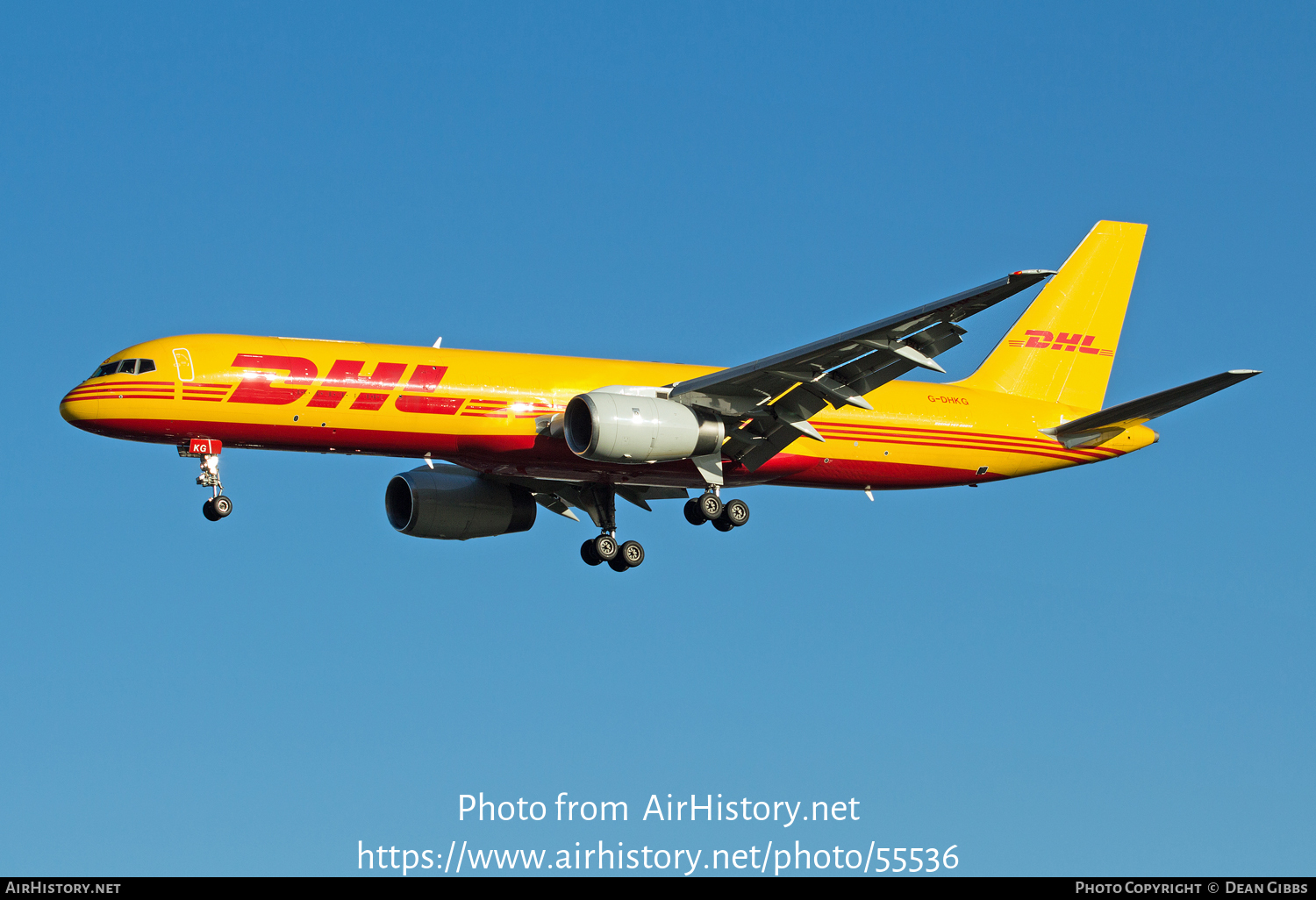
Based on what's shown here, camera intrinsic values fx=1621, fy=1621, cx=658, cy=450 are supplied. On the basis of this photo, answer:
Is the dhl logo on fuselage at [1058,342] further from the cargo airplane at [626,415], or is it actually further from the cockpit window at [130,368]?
the cockpit window at [130,368]

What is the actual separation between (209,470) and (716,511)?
12.9 meters

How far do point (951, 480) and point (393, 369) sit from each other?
53.4 feet

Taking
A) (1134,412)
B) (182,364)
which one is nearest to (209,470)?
(182,364)

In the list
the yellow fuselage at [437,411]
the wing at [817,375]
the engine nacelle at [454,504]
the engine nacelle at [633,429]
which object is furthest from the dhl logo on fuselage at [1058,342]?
the engine nacelle at [454,504]

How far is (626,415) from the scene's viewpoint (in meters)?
38.9

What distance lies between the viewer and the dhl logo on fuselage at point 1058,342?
48188mm

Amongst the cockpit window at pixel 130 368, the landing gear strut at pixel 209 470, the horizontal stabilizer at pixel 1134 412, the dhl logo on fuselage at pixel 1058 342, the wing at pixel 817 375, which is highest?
the dhl logo on fuselage at pixel 1058 342

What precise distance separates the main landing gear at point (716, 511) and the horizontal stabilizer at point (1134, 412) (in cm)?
982

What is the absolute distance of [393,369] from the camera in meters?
A: 39.4

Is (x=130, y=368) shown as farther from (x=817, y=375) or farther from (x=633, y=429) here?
(x=817, y=375)

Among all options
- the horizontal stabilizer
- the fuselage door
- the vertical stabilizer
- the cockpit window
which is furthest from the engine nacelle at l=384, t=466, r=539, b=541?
the horizontal stabilizer

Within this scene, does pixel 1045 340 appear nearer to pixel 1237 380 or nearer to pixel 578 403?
pixel 1237 380

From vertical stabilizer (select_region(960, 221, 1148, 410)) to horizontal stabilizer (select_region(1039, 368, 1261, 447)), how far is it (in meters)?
1.61

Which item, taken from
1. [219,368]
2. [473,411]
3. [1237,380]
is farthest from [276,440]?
[1237,380]
